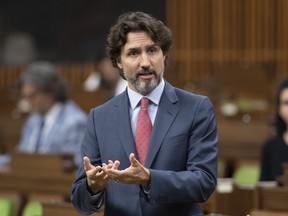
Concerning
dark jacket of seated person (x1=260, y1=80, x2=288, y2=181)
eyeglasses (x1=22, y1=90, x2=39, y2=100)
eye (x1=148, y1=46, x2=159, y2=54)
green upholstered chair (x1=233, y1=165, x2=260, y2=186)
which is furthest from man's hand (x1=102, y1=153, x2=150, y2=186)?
eyeglasses (x1=22, y1=90, x2=39, y2=100)

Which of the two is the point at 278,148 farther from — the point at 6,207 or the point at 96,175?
the point at 96,175

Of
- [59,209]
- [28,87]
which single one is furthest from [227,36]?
[59,209]

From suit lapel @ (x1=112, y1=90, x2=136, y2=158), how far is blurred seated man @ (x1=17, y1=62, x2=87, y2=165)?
2.42 m

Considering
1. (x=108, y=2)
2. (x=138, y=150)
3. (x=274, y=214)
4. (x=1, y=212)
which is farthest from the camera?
(x=108, y=2)

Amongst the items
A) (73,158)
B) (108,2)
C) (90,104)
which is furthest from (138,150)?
(108,2)

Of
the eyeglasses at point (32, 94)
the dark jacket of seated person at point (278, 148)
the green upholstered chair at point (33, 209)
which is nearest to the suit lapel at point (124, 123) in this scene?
the green upholstered chair at point (33, 209)

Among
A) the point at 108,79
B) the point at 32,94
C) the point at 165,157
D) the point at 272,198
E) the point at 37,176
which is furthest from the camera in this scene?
the point at 108,79

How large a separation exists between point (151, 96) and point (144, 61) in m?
0.14

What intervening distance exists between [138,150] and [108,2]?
9.13 meters

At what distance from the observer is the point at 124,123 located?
8.70 feet

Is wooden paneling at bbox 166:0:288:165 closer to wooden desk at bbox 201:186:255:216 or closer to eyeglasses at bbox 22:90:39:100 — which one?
eyeglasses at bbox 22:90:39:100

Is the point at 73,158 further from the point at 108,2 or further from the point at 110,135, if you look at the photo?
the point at 108,2

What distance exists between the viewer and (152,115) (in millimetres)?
2684

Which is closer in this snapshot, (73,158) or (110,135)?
(110,135)
